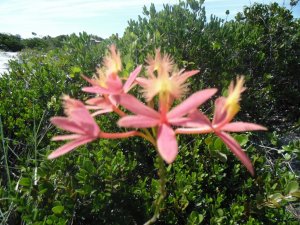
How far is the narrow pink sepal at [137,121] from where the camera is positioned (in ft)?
3.02

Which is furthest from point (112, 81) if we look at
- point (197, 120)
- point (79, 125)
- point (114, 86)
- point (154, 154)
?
point (154, 154)

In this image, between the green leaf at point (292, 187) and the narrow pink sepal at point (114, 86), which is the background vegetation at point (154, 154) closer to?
the green leaf at point (292, 187)

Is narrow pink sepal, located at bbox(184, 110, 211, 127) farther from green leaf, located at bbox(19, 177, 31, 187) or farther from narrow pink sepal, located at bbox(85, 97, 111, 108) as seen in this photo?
green leaf, located at bbox(19, 177, 31, 187)

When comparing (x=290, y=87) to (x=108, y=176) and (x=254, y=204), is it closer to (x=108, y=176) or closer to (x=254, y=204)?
(x=254, y=204)

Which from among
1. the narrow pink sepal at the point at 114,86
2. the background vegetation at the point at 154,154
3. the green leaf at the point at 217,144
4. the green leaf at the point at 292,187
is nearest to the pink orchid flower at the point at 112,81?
the narrow pink sepal at the point at 114,86

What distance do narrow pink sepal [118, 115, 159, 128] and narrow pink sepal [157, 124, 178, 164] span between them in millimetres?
31

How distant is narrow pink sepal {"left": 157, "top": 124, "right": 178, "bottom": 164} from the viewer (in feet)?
2.77

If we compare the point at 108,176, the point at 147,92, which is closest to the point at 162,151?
the point at 147,92

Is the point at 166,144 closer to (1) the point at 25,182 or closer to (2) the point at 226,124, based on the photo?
(2) the point at 226,124

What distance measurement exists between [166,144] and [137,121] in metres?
0.11

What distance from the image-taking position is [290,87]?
4629 millimetres

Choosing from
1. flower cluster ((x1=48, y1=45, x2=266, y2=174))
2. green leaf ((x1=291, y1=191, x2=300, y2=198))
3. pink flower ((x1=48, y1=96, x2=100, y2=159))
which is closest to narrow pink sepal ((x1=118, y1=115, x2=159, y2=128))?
flower cluster ((x1=48, y1=45, x2=266, y2=174))

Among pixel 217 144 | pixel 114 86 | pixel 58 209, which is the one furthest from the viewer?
pixel 217 144

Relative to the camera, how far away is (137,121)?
0.94 meters
